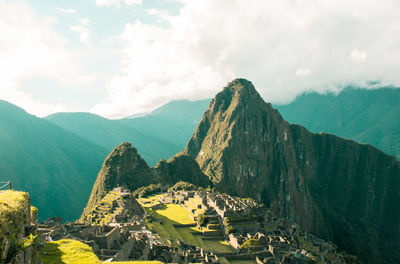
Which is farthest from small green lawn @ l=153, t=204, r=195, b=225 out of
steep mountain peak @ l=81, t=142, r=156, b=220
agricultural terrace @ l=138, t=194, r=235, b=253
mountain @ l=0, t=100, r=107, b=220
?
mountain @ l=0, t=100, r=107, b=220

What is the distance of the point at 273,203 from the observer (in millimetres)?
182000

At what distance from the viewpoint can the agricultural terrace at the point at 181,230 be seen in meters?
46.4

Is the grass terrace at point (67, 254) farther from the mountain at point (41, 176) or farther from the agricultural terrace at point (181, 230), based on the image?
the mountain at point (41, 176)

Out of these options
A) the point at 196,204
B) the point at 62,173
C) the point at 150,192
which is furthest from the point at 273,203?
the point at 62,173

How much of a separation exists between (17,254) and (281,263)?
127 ft

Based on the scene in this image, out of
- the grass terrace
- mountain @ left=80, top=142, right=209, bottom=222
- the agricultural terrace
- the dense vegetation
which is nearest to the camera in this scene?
the grass terrace

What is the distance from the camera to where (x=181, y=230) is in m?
53.1

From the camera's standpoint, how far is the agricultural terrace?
46.4 metres

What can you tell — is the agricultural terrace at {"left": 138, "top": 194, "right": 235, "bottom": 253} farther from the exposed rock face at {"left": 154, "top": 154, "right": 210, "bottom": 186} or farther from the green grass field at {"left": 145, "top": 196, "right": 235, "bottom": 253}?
the exposed rock face at {"left": 154, "top": 154, "right": 210, "bottom": 186}

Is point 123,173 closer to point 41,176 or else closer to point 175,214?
point 175,214

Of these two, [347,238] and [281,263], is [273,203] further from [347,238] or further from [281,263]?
[281,263]

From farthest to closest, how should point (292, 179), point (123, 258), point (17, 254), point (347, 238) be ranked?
point (292, 179)
point (347, 238)
point (123, 258)
point (17, 254)

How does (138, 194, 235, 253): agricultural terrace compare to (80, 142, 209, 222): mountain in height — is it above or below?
below


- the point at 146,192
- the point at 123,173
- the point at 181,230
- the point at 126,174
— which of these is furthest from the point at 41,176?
the point at 181,230
